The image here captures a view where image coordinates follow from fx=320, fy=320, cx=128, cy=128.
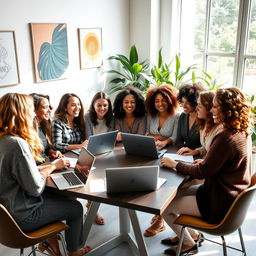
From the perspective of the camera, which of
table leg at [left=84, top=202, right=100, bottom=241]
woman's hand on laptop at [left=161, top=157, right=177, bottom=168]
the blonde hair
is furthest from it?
table leg at [left=84, top=202, right=100, bottom=241]

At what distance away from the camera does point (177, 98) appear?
2773 mm

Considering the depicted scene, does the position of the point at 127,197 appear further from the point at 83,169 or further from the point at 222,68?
the point at 222,68

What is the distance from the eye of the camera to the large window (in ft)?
13.5

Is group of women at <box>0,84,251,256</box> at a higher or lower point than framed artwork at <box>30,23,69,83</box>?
lower

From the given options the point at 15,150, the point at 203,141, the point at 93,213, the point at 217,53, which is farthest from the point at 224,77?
the point at 15,150

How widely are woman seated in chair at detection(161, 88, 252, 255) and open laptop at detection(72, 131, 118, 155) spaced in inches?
25.4

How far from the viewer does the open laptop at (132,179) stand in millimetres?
1684

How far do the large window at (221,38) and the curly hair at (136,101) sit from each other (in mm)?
1969

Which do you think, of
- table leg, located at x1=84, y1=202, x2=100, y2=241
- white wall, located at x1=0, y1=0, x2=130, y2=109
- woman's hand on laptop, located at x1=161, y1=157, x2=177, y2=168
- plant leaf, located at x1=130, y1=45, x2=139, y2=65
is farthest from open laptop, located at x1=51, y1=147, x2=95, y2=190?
plant leaf, located at x1=130, y1=45, x2=139, y2=65

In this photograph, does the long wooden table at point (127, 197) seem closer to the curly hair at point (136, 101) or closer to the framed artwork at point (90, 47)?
the curly hair at point (136, 101)

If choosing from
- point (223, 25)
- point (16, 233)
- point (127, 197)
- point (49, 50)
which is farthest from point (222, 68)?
point (16, 233)

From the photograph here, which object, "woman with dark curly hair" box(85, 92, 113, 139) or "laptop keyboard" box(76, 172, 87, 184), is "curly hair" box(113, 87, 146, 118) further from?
"laptop keyboard" box(76, 172, 87, 184)

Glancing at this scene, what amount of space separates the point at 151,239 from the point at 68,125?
1182 mm

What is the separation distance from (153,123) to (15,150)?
147cm
